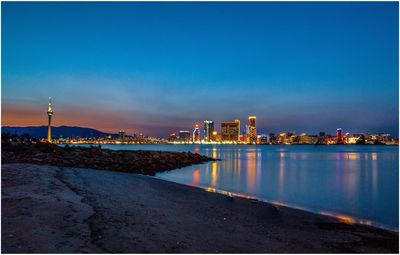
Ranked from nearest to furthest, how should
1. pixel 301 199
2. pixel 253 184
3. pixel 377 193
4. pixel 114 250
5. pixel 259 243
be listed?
pixel 114 250 < pixel 259 243 < pixel 301 199 < pixel 377 193 < pixel 253 184

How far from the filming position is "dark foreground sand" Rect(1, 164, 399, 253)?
7668mm

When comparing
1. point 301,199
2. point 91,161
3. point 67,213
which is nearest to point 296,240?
point 67,213

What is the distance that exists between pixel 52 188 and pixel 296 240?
896cm

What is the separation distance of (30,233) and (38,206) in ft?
8.25


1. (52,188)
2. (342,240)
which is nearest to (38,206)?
(52,188)

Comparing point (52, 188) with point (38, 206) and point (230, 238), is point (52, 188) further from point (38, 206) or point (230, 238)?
point (230, 238)

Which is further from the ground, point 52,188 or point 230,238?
point 52,188

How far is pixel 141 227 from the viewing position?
376 inches

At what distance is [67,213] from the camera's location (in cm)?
962

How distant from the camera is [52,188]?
43.3ft

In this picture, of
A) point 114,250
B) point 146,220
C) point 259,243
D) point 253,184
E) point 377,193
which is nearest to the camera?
point 114,250

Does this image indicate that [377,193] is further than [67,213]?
Yes

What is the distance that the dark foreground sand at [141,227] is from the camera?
767cm

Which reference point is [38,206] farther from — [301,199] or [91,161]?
[91,161]
